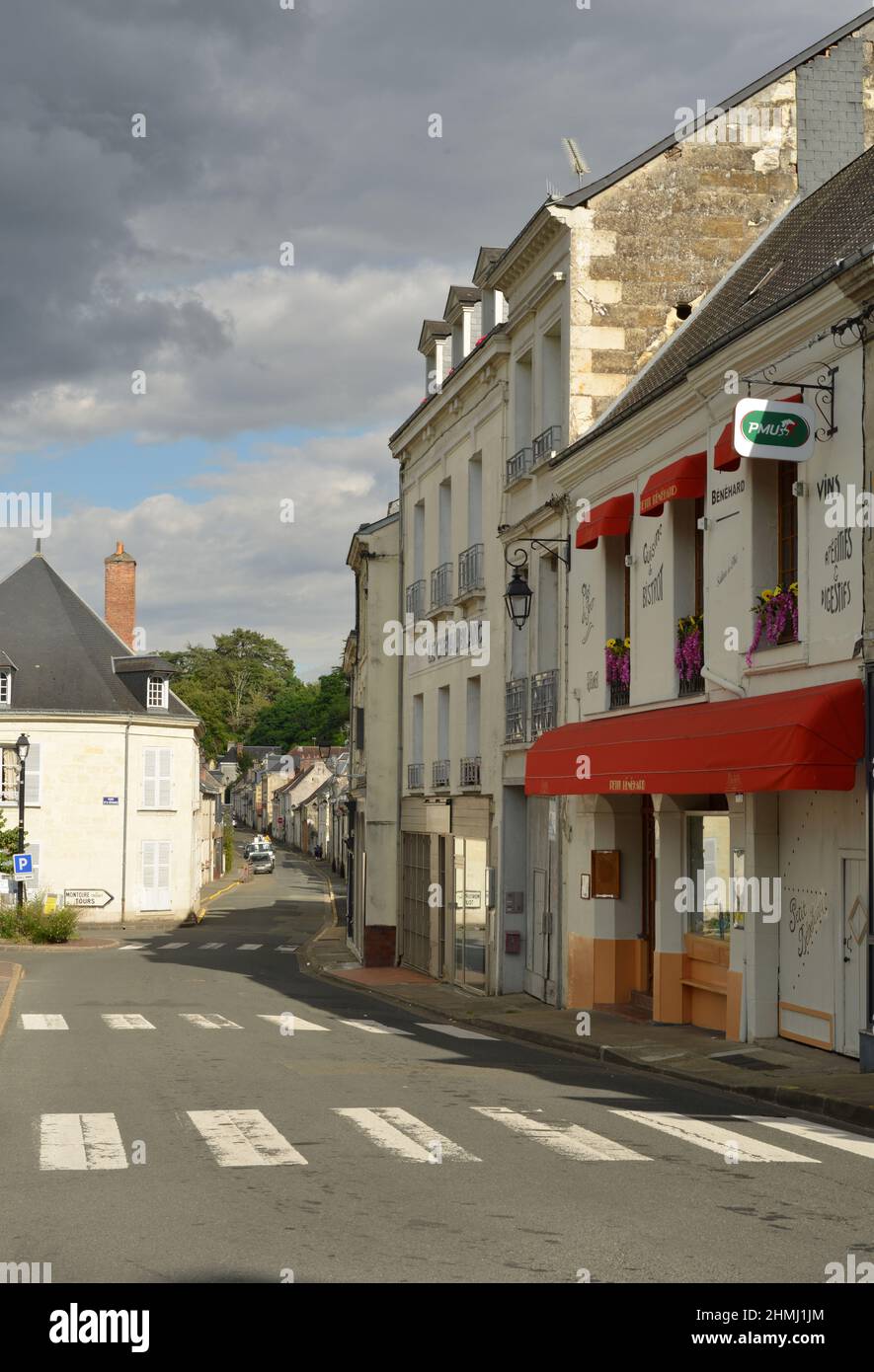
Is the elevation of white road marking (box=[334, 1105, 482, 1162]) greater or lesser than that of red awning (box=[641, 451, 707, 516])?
lesser

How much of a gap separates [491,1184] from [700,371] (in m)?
10.7

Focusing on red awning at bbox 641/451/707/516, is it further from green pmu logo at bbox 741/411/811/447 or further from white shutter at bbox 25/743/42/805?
white shutter at bbox 25/743/42/805

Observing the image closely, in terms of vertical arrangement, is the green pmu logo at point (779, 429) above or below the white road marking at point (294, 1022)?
above

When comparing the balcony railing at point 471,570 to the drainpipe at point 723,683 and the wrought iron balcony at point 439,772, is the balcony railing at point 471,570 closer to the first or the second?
the wrought iron balcony at point 439,772

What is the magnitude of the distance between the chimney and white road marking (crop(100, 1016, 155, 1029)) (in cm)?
4147

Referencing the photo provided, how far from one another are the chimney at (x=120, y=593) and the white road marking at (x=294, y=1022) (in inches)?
1618

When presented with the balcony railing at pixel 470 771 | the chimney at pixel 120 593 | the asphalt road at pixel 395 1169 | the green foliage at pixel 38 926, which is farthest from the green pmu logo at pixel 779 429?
the chimney at pixel 120 593

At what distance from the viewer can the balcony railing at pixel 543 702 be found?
23.2m

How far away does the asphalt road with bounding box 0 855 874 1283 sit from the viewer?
693cm

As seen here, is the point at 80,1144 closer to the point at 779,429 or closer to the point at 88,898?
the point at 779,429

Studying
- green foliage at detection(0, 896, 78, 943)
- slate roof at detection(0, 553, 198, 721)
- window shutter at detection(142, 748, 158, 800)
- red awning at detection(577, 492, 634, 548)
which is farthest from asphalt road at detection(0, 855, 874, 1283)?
slate roof at detection(0, 553, 198, 721)

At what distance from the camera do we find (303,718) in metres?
142
